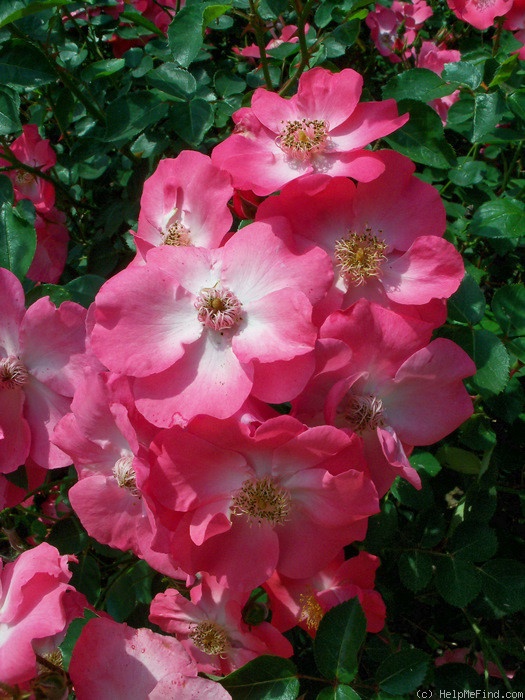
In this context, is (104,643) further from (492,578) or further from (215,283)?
(492,578)

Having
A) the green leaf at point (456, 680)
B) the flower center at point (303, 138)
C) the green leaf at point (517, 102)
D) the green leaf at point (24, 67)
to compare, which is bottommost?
the green leaf at point (456, 680)

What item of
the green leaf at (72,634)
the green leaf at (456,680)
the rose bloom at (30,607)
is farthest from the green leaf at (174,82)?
the green leaf at (456,680)

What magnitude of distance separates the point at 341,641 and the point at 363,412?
1.35 ft

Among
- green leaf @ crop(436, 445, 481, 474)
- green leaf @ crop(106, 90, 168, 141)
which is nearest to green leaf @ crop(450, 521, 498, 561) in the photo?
green leaf @ crop(436, 445, 481, 474)

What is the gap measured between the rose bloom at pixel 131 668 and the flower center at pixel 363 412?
0.50m

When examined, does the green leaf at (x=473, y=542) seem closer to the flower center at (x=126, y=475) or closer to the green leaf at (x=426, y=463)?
the green leaf at (x=426, y=463)

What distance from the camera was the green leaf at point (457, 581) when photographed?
1.57 meters

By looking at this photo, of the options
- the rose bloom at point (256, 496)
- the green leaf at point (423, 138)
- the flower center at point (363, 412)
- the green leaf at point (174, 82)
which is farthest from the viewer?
the green leaf at point (174, 82)

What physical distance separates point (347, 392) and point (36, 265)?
1260mm

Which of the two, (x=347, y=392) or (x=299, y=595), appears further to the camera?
(x=299, y=595)

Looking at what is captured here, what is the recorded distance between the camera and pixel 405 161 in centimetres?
125

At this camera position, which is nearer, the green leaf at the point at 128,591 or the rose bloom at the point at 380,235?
the rose bloom at the point at 380,235

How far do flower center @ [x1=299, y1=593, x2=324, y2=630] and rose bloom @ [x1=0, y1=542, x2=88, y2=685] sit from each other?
1.49 feet

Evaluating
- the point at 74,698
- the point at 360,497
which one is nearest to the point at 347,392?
the point at 360,497
